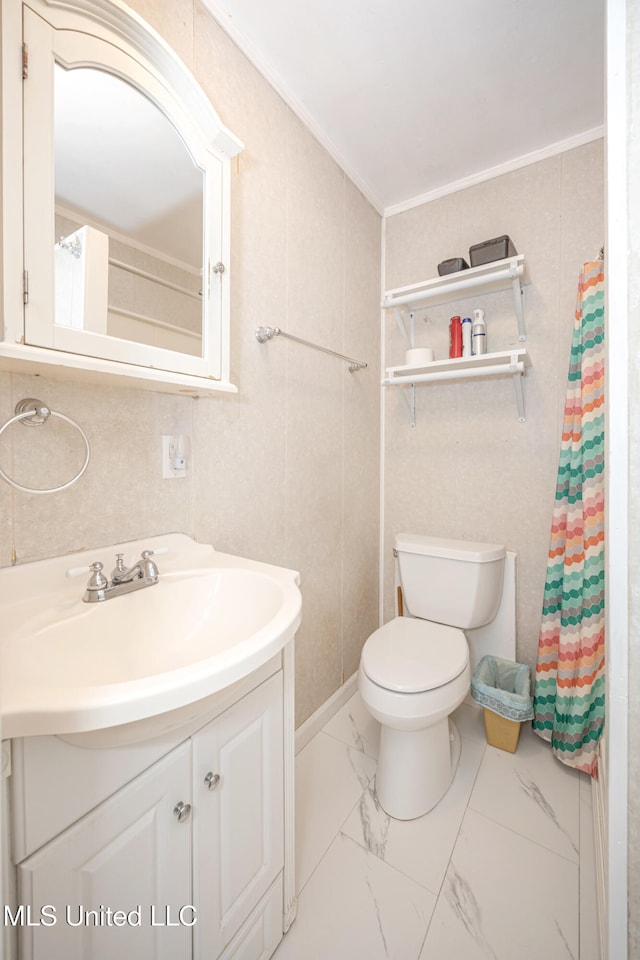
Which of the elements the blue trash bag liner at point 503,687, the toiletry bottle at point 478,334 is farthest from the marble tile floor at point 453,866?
the toiletry bottle at point 478,334

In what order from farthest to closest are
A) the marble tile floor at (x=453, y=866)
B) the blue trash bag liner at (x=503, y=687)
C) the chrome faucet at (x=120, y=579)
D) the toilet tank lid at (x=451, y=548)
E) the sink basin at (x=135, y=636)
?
the toilet tank lid at (x=451, y=548), the blue trash bag liner at (x=503, y=687), the marble tile floor at (x=453, y=866), the chrome faucet at (x=120, y=579), the sink basin at (x=135, y=636)

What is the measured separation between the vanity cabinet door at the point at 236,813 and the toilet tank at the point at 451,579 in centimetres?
98

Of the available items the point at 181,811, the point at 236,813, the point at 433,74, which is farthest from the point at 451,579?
the point at 433,74

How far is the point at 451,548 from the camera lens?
1.64m

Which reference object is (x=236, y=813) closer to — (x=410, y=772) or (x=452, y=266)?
(x=410, y=772)

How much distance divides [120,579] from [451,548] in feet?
4.18

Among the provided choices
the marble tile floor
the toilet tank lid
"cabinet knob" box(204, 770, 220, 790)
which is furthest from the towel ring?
the toilet tank lid

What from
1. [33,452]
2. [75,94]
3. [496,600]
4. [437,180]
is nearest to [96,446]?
[33,452]

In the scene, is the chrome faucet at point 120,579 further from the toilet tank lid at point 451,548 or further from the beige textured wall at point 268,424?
the toilet tank lid at point 451,548

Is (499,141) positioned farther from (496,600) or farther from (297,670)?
(297,670)

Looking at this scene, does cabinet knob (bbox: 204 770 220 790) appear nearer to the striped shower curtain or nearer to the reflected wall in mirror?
the reflected wall in mirror

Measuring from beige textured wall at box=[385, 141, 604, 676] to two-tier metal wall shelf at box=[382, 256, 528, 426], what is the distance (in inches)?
2.4

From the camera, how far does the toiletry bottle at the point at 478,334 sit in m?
1.64

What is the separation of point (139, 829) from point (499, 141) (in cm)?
240
